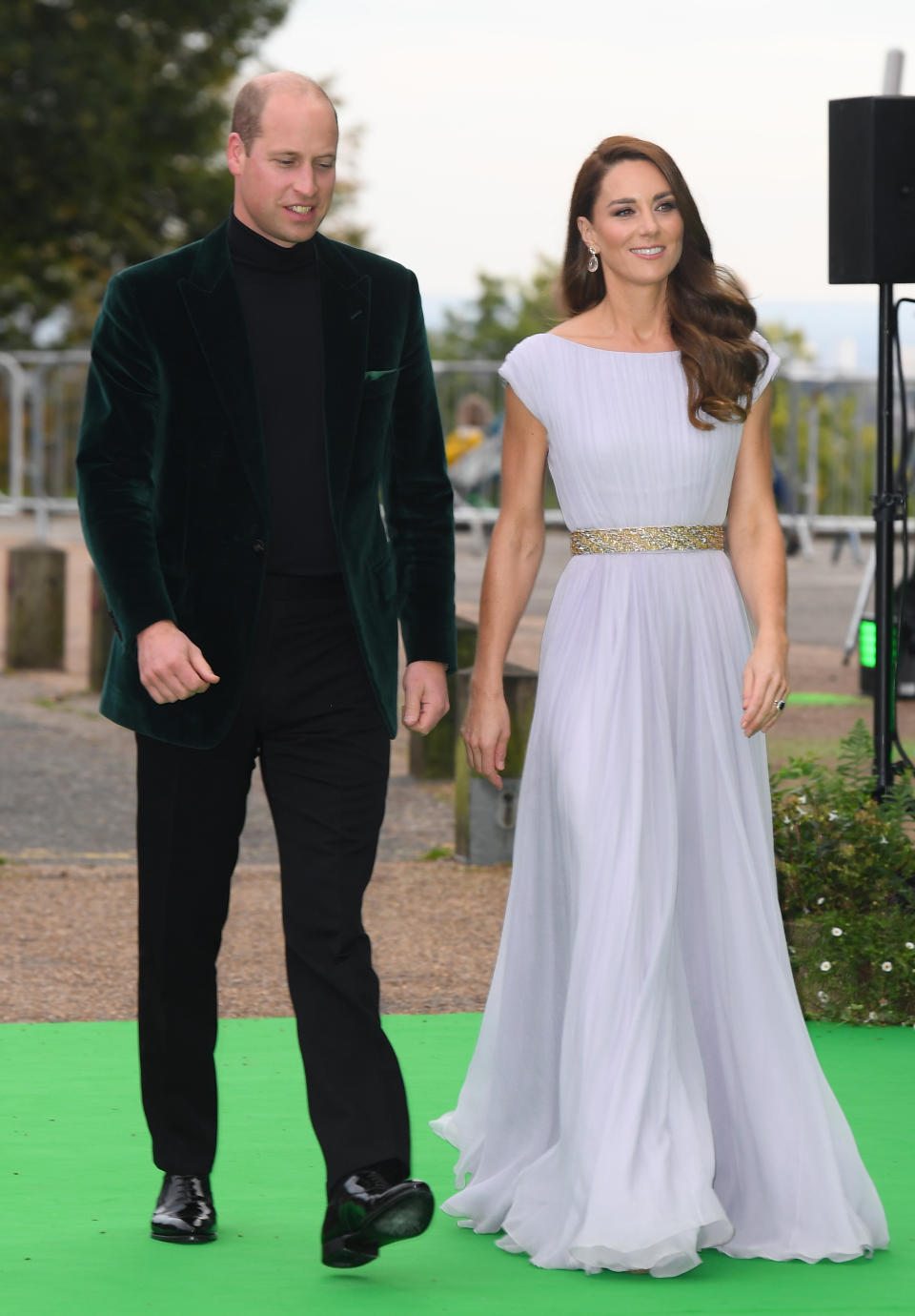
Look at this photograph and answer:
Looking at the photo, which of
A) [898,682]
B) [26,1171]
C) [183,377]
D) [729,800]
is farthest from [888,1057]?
[898,682]

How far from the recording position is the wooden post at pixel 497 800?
8.77 meters

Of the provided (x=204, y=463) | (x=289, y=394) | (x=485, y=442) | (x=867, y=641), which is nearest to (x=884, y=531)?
(x=289, y=394)

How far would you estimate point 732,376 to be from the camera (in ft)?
13.5

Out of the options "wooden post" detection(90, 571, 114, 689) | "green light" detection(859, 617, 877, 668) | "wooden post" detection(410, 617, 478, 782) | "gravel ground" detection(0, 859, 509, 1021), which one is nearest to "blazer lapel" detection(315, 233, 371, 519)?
"gravel ground" detection(0, 859, 509, 1021)

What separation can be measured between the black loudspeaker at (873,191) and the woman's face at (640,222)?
2.91 meters

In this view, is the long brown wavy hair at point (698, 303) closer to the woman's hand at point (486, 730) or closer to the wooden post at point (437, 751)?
the woman's hand at point (486, 730)

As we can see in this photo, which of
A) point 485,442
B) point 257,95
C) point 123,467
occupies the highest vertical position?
point 485,442

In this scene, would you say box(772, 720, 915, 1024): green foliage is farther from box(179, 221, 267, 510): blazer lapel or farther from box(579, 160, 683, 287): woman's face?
box(179, 221, 267, 510): blazer lapel

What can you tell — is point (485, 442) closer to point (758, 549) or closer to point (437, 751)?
point (437, 751)

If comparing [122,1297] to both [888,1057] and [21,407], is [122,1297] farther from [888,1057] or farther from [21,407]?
[21,407]

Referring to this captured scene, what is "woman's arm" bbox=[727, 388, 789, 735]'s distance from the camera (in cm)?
412

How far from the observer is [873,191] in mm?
6895

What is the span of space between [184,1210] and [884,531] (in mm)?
3523

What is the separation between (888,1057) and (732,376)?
2.29 meters
